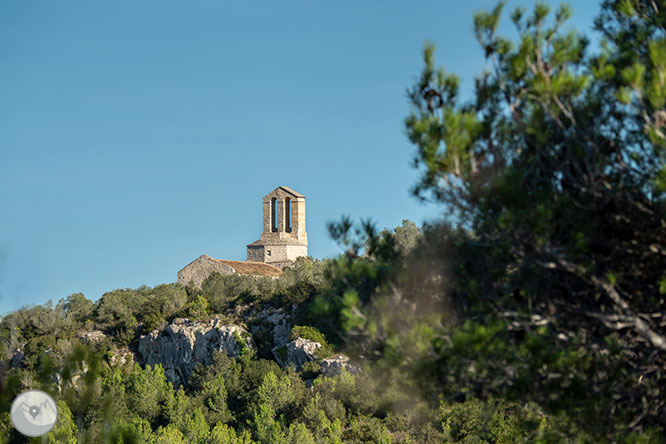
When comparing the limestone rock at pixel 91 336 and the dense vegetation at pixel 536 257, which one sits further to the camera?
the limestone rock at pixel 91 336

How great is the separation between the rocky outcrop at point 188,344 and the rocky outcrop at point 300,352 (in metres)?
2.75

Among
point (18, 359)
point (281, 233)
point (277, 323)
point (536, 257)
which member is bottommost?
point (536, 257)

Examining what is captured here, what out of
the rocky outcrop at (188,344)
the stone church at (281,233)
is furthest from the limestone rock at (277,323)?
the stone church at (281,233)

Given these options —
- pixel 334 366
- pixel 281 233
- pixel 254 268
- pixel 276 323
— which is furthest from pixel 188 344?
pixel 281 233

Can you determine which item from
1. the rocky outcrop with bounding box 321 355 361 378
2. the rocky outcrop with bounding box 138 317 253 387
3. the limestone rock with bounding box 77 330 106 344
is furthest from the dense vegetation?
the limestone rock with bounding box 77 330 106 344

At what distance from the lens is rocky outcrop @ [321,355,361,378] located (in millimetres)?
34594

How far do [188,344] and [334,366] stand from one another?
884 centimetres

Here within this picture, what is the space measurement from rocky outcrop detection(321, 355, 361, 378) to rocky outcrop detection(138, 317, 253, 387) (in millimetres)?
4966

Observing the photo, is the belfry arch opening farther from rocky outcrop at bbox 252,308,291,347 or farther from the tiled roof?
rocky outcrop at bbox 252,308,291,347

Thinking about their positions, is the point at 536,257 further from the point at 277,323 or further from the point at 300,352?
the point at 277,323

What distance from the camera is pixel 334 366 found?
114 feet

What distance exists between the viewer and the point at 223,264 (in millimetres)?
50719

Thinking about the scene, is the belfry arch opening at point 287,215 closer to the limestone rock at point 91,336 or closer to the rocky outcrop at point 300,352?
the limestone rock at point 91,336

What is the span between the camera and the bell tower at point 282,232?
59.4 metres
